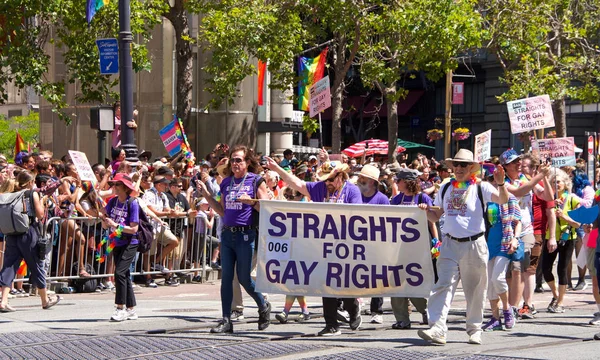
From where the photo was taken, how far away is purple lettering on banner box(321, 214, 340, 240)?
415 inches

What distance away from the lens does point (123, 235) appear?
1166cm

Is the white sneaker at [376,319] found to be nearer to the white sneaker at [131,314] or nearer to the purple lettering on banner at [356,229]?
the purple lettering on banner at [356,229]

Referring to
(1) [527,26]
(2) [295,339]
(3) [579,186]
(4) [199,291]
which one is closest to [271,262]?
(2) [295,339]

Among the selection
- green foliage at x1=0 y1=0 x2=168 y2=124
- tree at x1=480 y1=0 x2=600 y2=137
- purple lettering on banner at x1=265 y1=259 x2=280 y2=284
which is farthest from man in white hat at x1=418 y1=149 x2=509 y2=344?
tree at x1=480 y1=0 x2=600 y2=137

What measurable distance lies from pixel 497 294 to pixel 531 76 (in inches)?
760

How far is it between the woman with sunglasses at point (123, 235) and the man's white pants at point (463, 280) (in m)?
3.42

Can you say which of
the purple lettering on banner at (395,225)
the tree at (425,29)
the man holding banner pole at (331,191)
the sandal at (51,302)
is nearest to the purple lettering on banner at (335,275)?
the man holding banner pole at (331,191)

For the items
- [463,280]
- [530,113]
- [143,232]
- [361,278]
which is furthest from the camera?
[530,113]

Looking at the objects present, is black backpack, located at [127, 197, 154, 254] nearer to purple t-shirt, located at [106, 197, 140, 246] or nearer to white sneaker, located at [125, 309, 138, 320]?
purple t-shirt, located at [106, 197, 140, 246]

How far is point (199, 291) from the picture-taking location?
15727mm

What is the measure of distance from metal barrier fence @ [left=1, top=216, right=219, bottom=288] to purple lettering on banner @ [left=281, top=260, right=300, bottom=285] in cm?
472

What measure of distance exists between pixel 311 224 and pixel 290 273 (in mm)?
526

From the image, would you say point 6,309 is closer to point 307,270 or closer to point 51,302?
point 51,302

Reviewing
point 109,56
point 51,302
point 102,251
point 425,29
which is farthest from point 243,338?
point 425,29
